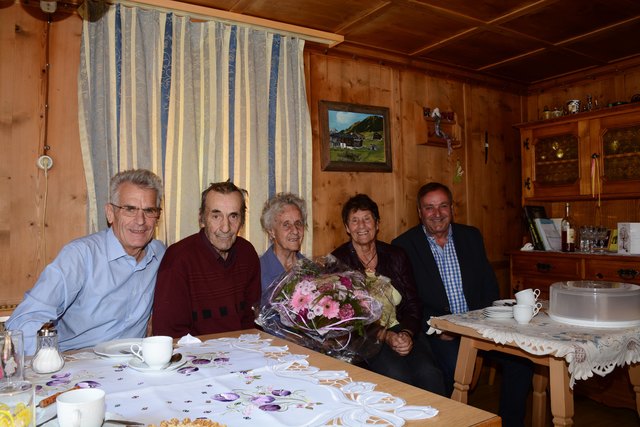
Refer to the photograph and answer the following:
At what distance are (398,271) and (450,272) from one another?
17.9 inches

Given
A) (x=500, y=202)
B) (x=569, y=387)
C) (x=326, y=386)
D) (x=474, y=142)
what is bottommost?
(x=569, y=387)

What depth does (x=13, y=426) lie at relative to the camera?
89cm

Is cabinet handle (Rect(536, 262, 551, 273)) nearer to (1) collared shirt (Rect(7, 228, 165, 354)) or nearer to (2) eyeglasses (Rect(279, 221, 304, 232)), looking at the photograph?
(2) eyeglasses (Rect(279, 221, 304, 232))

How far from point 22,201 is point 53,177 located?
0.19 metres

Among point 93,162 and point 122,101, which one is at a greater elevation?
point 122,101

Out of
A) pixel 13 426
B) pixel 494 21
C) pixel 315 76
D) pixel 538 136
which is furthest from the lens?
pixel 538 136

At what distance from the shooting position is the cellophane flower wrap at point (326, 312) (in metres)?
1.56

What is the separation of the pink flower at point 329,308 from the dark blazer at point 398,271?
1.25 meters

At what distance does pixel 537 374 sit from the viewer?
2771mm

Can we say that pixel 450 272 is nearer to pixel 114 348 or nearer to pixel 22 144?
pixel 114 348

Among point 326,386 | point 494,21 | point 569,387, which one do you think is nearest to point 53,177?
point 326,386

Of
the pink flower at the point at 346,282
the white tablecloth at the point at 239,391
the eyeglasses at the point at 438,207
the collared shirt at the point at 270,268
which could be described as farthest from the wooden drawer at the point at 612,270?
the white tablecloth at the point at 239,391

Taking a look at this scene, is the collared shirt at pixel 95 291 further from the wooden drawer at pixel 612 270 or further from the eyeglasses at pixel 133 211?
the wooden drawer at pixel 612 270

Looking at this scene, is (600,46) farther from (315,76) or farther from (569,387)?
(569,387)
